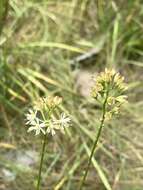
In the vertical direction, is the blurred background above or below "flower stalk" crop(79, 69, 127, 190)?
above

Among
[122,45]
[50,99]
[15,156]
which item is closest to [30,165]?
[15,156]

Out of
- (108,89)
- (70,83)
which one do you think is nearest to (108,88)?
(108,89)

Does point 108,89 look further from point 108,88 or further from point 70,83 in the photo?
point 70,83

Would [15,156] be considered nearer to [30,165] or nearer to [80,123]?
[30,165]

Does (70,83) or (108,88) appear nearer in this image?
(108,88)

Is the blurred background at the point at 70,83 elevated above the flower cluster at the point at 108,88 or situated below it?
above

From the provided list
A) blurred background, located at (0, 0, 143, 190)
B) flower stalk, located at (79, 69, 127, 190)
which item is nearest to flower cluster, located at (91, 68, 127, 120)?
flower stalk, located at (79, 69, 127, 190)

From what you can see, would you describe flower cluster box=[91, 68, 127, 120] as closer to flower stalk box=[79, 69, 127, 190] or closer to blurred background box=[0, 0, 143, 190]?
flower stalk box=[79, 69, 127, 190]

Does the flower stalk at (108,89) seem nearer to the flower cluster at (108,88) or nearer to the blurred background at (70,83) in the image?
the flower cluster at (108,88)

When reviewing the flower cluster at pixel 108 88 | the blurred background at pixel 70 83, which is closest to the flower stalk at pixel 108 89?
the flower cluster at pixel 108 88
